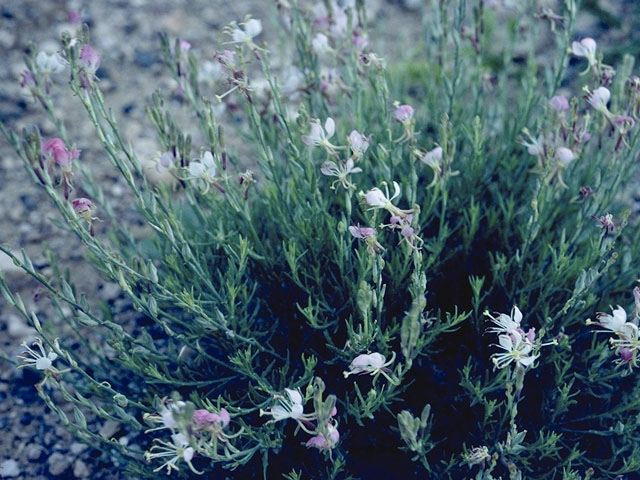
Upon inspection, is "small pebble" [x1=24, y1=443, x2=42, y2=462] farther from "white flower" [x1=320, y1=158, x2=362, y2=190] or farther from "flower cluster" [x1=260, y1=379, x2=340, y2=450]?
"white flower" [x1=320, y1=158, x2=362, y2=190]

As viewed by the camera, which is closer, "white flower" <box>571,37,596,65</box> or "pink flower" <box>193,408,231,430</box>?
"pink flower" <box>193,408,231,430</box>

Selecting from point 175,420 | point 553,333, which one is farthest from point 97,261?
point 553,333

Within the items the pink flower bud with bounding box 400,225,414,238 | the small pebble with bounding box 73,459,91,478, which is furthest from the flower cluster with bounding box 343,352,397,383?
the small pebble with bounding box 73,459,91,478

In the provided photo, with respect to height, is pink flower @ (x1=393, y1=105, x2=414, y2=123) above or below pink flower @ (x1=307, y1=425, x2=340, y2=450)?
above

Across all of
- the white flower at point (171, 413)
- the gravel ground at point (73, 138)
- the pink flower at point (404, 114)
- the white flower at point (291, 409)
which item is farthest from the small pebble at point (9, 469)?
the pink flower at point (404, 114)

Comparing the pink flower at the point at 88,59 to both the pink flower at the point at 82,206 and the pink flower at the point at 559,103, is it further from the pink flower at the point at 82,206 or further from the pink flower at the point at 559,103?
the pink flower at the point at 559,103

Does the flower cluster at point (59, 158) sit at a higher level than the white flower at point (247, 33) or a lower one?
lower

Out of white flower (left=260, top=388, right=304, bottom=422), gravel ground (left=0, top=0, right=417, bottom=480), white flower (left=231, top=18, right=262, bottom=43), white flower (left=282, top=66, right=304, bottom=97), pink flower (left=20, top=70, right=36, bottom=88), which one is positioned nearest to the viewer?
white flower (left=260, top=388, right=304, bottom=422)

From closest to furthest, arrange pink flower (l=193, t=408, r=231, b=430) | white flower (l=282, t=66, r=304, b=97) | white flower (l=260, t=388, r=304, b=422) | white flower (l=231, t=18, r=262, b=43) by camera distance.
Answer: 1. pink flower (l=193, t=408, r=231, b=430)
2. white flower (l=260, t=388, r=304, b=422)
3. white flower (l=231, t=18, r=262, b=43)
4. white flower (l=282, t=66, r=304, b=97)
